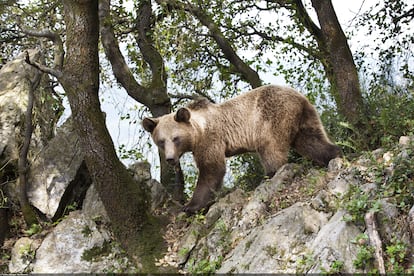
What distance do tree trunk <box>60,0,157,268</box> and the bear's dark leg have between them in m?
0.87

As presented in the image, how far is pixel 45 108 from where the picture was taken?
942 cm

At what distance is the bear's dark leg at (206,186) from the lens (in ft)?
25.3

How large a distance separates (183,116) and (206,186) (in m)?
1.10

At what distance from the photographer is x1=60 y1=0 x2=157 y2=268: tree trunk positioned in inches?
279

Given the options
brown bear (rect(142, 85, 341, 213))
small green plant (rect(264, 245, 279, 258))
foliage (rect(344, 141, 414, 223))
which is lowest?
small green plant (rect(264, 245, 279, 258))

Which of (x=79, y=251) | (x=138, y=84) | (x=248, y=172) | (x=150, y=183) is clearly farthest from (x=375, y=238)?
(x=138, y=84)

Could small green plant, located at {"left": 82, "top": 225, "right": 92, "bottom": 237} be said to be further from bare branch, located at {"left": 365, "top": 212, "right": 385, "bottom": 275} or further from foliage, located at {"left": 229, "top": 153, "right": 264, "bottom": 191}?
bare branch, located at {"left": 365, "top": 212, "right": 385, "bottom": 275}

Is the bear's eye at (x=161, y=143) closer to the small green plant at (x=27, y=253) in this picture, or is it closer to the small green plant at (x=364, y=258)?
the small green plant at (x=27, y=253)

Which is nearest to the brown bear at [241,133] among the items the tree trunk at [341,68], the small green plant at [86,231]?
the tree trunk at [341,68]

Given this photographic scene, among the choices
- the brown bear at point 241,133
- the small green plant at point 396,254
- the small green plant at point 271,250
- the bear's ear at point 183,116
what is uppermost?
the bear's ear at point 183,116

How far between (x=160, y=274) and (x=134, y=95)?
4.02 metres

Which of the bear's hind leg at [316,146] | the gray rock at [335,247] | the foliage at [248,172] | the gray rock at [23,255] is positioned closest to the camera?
the gray rock at [335,247]

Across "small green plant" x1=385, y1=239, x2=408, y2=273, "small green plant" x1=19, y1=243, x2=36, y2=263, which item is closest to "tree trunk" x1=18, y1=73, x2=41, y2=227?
"small green plant" x1=19, y1=243, x2=36, y2=263

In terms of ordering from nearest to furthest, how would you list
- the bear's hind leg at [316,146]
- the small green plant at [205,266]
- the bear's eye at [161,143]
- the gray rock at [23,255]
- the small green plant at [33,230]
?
the small green plant at [205,266] < the gray rock at [23,255] < the small green plant at [33,230] < the bear's eye at [161,143] < the bear's hind leg at [316,146]
